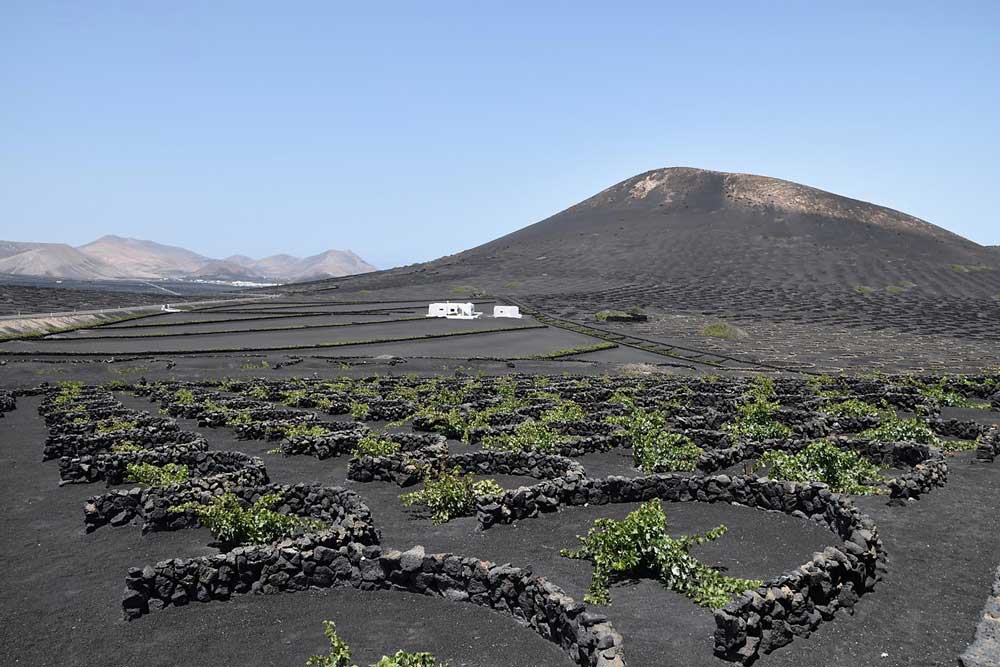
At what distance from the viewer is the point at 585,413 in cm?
3728

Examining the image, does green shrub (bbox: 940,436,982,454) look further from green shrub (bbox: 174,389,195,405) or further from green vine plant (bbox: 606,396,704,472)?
green shrub (bbox: 174,389,195,405)

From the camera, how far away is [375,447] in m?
28.9

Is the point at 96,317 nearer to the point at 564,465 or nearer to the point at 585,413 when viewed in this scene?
the point at 585,413

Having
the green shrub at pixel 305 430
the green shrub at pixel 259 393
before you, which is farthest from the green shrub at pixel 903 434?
the green shrub at pixel 259 393

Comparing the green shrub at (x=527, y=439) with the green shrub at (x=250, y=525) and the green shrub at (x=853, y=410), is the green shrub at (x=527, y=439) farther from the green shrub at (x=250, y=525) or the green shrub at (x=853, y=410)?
the green shrub at (x=853, y=410)

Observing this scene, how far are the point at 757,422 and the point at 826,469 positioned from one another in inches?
394

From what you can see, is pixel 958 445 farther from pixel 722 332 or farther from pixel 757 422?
pixel 722 332

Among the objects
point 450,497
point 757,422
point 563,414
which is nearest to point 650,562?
point 450,497

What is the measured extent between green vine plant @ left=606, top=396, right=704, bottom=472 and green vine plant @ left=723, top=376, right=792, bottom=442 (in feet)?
9.14

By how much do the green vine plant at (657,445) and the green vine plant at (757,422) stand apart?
2785 mm

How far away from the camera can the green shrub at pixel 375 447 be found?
2851 centimetres

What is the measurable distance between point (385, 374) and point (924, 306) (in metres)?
124

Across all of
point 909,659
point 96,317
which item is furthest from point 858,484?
point 96,317

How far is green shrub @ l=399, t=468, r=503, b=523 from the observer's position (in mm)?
21797
